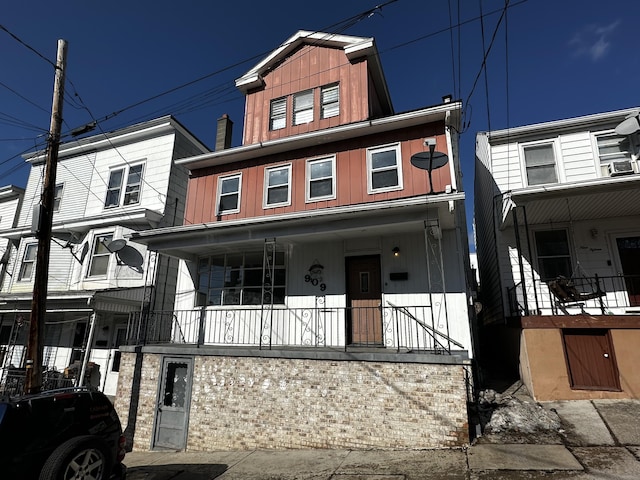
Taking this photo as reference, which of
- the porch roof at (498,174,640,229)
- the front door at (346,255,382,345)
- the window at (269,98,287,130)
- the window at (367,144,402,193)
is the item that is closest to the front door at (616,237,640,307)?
the porch roof at (498,174,640,229)

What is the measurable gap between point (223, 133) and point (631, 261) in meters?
13.2

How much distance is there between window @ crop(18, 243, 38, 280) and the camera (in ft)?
50.0

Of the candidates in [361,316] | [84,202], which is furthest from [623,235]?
[84,202]

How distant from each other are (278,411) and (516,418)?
443 cm

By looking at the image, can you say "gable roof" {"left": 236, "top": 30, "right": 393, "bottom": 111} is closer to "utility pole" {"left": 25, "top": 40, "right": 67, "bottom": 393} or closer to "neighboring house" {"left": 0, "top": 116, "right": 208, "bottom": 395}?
"neighboring house" {"left": 0, "top": 116, "right": 208, "bottom": 395}

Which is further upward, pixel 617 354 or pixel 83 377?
pixel 617 354

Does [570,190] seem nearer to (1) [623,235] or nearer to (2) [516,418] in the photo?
(1) [623,235]

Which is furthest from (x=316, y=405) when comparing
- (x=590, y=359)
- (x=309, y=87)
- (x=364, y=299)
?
(x=309, y=87)

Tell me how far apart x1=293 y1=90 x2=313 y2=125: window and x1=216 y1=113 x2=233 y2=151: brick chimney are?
2.99 m

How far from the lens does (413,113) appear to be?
30.7 ft

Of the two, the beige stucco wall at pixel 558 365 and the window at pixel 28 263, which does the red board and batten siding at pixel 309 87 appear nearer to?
the beige stucco wall at pixel 558 365

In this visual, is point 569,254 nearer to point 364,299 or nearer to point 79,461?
point 364,299

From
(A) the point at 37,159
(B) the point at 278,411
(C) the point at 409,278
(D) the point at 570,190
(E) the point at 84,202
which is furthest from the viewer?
(A) the point at 37,159

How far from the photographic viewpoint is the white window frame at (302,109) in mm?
11836
